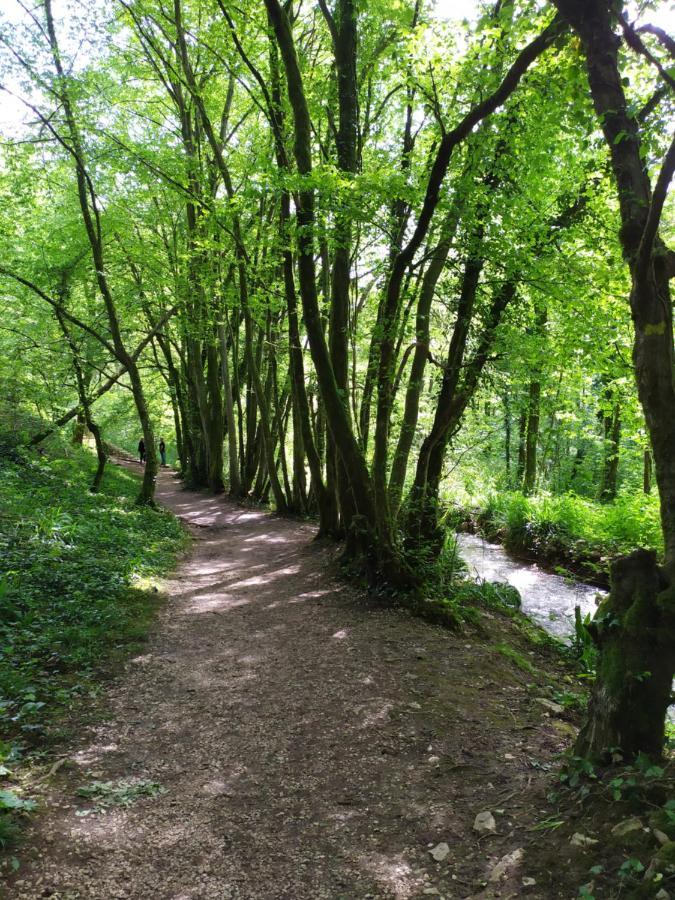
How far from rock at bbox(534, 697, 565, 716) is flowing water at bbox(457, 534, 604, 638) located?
251cm

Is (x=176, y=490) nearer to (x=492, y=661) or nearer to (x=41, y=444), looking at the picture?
(x=41, y=444)

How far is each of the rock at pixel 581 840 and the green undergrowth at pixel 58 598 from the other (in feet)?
8.76

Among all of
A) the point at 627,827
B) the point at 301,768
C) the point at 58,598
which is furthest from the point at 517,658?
the point at 58,598

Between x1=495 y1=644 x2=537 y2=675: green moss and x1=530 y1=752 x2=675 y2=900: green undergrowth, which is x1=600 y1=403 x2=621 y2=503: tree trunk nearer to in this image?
x1=495 y1=644 x2=537 y2=675: green moss

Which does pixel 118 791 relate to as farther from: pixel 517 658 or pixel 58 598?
pixel 517 658

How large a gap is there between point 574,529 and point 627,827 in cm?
1024

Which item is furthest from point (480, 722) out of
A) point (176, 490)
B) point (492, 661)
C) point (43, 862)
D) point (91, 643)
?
point (176, 490)

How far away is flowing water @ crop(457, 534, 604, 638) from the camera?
27.5ft

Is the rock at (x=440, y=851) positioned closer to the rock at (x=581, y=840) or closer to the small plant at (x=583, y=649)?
the rock at (x=581, y=840)

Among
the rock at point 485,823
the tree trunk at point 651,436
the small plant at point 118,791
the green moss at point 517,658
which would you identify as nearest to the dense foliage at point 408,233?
the tree trunk at point 651,436

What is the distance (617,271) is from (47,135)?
996cm

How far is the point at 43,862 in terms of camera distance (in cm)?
268

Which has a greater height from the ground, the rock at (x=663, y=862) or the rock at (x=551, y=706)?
the rock at (x=663, y=862)

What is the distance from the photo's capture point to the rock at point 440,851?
284cm
